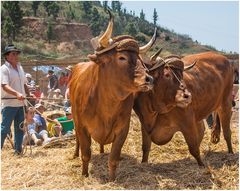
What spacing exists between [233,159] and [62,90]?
32.8ft

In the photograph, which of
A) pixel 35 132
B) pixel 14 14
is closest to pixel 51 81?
pixel 35 132

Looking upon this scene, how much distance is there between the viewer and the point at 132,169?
229 inches

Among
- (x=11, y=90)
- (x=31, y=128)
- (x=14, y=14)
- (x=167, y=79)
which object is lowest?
(x=31, y=128)

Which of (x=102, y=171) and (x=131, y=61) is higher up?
(x=131, y=61)

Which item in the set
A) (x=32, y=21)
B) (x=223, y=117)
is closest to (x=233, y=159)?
(x=223, y=117)

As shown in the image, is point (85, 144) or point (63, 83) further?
point (63, 83)

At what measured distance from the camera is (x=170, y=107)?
5672 mm

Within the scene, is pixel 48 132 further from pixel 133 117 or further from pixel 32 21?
pixel 32 21

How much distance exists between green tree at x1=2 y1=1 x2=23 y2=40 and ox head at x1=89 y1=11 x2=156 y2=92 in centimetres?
3598

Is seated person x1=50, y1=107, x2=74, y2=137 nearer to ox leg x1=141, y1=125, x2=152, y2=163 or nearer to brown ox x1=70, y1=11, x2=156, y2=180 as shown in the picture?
ox leg x1=141, y1=125, x2=152, y2=163

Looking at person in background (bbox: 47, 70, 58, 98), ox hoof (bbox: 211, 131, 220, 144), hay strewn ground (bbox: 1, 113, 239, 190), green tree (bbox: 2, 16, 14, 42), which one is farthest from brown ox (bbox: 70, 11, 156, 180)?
green tree (bbox: 2, 16, 14, 42)

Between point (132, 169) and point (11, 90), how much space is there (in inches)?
101

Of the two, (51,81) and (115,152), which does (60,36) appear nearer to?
(51,81)

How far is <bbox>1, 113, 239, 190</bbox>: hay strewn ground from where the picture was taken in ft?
16.9
